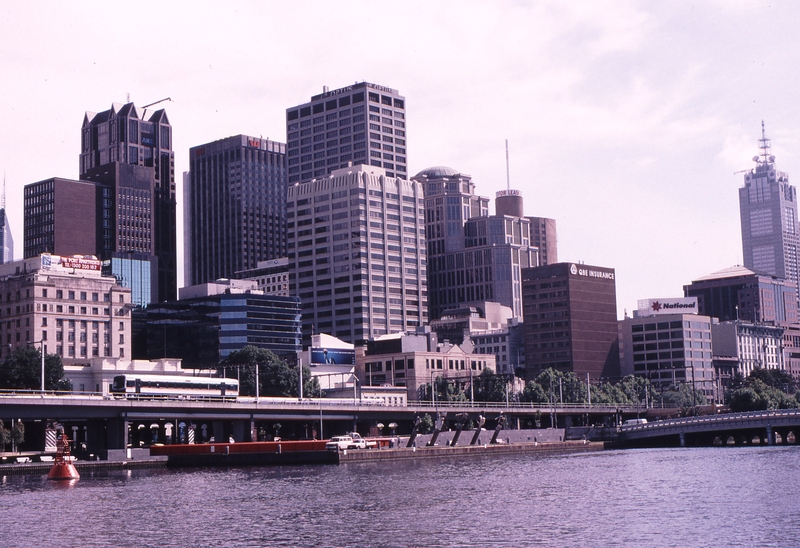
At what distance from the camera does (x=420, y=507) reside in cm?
9406

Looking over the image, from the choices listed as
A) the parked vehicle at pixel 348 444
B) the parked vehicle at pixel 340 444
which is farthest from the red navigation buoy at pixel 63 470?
the parked vehicle at pixel 348 444

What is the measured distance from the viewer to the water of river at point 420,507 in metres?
75.6

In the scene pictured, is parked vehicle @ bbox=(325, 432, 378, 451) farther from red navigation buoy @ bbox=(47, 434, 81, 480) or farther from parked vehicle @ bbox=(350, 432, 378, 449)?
red navigation buoy @ bbox=(47, 434, 81, 480)

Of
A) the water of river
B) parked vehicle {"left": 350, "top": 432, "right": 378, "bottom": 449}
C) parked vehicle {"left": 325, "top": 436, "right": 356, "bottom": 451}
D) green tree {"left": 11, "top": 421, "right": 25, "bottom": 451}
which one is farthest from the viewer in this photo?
parked vehicle {"left": 350, "top": 432, "right": 378, "bottom": 449}

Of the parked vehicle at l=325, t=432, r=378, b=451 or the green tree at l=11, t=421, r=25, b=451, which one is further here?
the green tree at l=11, t=421, r=25, b=451

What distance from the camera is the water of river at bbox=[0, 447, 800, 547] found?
75.6m

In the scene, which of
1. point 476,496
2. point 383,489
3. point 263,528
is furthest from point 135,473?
point 263,528

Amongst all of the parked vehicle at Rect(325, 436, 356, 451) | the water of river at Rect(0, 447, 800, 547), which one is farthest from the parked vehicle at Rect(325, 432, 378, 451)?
the water of river at Rect(0, 447, 800, 547)

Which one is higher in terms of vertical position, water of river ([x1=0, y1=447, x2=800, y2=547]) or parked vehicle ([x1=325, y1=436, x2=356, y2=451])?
parked vehicle ([x1=325, y1=436, x2=356, y2=451])

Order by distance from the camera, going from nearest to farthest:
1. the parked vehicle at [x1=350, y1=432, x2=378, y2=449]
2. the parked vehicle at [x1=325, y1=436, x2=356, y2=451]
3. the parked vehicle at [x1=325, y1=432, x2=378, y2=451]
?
the parked vehicle at [x1=325, y1=436, x2=356, y2=451], the parked vehicle at [x1=325, y1=432, x2=378, y2=451], the parked vehicle at [x1=350, y1=432, x2=378, y2=449]

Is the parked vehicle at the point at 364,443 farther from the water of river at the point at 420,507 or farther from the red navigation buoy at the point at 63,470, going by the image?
the red navigation buoy at the point at 63,470

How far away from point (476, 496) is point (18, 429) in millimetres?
93789

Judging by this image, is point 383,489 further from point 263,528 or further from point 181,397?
point 181,397

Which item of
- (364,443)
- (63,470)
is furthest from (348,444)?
(63,470)
